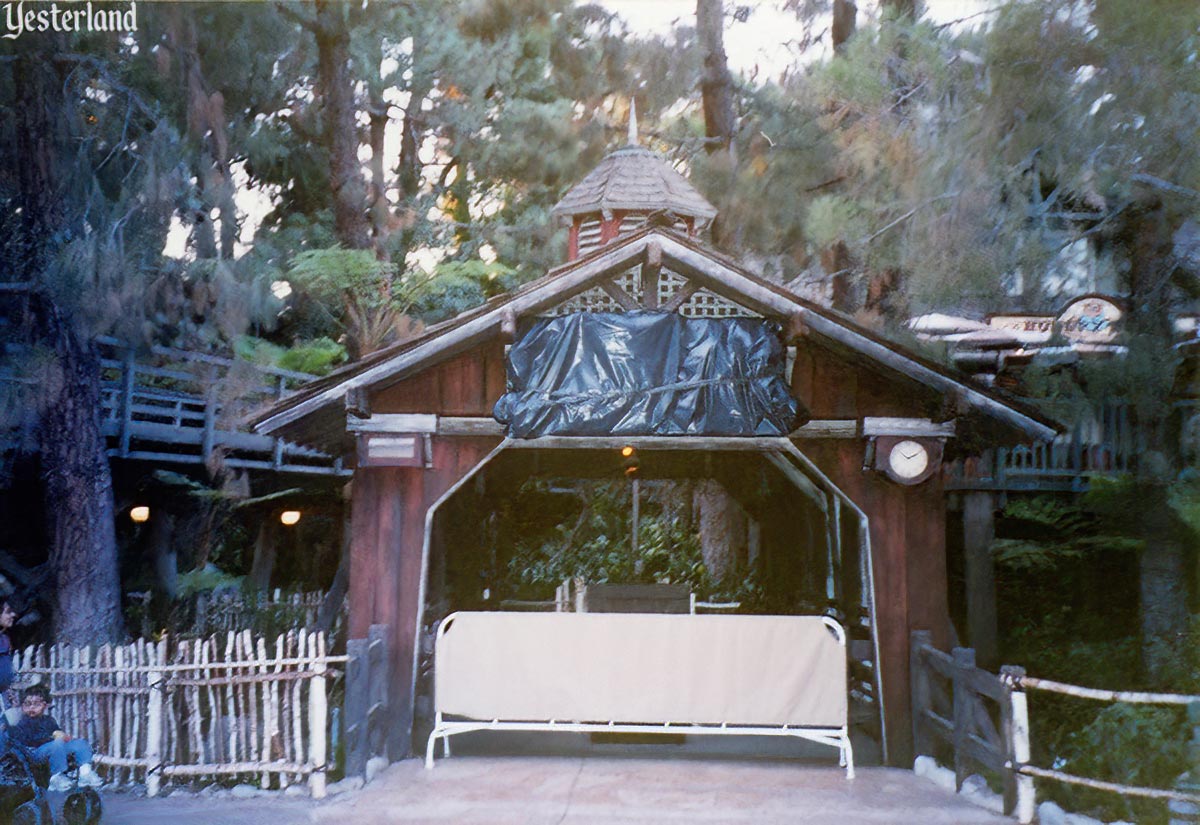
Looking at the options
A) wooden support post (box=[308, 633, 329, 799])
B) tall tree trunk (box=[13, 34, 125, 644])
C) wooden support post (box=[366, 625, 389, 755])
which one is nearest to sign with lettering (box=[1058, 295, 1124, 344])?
wooden support post (box=[366, 625, 389, 755])

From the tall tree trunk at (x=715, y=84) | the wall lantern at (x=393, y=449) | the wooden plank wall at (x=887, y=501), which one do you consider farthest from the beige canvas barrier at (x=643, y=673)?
the tall tree trunk at (x=715, y=84)

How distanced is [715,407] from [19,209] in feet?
26.1

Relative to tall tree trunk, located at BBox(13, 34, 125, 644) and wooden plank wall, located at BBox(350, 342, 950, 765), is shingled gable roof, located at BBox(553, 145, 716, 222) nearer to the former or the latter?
wooden plank wall, located at BBox(350, 342, 950, 765)

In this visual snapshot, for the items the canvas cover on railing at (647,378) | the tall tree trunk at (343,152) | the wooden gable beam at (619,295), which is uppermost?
the tall tree trunk at (343,152)

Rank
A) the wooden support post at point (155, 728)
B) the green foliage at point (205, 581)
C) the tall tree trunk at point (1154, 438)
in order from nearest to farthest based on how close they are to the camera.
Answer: the wooden support post at point (155, 728) < the tall tree trunk at point (1154, 438) < the green foliage at point (205, 581)

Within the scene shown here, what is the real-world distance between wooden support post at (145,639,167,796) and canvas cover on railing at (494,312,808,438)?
297 cm

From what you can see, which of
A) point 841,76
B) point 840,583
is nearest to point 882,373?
point 840,583

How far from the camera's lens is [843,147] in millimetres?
13125

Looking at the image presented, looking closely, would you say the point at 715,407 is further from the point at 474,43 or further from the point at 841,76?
the point at 474,43

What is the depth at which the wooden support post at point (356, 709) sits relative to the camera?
7.18 m

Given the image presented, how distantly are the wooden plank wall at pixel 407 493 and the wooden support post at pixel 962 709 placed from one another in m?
3.66

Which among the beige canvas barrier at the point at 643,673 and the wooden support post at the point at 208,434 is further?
the wooden support post at the point at 208,434

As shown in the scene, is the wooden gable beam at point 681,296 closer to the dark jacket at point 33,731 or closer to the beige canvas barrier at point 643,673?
the beige canvas barrier at point 643,673

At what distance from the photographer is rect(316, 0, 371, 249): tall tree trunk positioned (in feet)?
49.5
